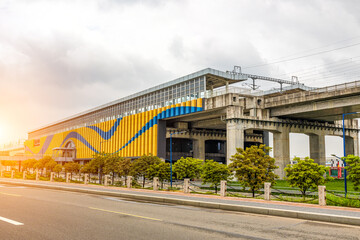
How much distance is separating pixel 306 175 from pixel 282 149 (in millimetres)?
31635

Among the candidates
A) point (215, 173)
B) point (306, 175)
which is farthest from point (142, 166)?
point (306, 175)

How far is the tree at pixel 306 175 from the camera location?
74.3 ft

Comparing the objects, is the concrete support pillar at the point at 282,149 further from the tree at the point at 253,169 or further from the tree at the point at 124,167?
the tree at the point at 253,169

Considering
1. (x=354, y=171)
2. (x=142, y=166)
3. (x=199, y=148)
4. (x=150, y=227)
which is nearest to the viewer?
(x=150, y=227)

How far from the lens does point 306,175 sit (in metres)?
22.8

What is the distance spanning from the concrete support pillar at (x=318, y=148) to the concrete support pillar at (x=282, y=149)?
9.25 metres

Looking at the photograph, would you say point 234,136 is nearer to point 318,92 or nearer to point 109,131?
point 318,92

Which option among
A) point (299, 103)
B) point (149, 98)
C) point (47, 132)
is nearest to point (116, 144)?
point (149, 98)

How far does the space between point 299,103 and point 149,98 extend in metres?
30.1

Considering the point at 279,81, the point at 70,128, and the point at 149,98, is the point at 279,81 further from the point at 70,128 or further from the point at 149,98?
the point at 70,128

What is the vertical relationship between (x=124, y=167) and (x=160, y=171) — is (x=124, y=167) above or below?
above

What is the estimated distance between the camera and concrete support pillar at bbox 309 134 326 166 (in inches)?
2333

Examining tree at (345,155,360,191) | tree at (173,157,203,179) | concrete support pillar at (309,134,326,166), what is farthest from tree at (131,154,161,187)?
concrete support pillar at (309,134,326,166)

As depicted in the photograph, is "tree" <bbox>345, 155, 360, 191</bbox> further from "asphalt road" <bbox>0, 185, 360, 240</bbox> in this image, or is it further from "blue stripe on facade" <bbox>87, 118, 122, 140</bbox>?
"blue stripe on facade" <bbox>87, 118, 122, 140</bbox>
